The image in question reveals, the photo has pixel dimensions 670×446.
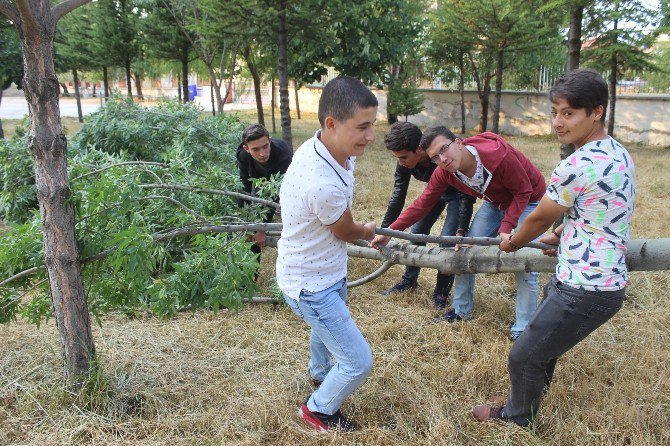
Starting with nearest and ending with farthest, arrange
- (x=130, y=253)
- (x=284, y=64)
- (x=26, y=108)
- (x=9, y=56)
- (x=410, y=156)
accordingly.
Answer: (x=130, y=253), (x=410, y=156), (x=284, y=64), (x=9, y=56), (x=26, y=108)

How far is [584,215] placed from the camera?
2133 mm

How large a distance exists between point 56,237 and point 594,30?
12.8 m

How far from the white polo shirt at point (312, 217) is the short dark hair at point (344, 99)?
0.46 feet

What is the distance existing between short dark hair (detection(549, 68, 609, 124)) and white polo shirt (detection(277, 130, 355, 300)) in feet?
2.94

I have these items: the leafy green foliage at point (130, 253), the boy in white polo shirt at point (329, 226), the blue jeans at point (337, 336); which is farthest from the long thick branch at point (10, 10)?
the blue jeans at point (337, 336)

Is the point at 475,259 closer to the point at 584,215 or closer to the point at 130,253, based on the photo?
the point at 584,215

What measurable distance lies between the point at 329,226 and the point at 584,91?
3.59 feet

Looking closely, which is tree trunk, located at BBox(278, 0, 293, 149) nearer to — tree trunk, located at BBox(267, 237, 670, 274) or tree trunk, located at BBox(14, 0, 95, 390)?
tree trunk, located at BBox(267, 237, 670, 274)

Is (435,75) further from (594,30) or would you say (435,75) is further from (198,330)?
(198,330)

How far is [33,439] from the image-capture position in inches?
101

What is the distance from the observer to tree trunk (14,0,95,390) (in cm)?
248

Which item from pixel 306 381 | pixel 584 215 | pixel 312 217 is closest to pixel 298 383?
pixel 306 381

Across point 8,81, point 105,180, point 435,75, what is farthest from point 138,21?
point 105,180

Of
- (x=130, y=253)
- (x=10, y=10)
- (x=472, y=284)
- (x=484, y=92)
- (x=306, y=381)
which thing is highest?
(x=484, y=92)
